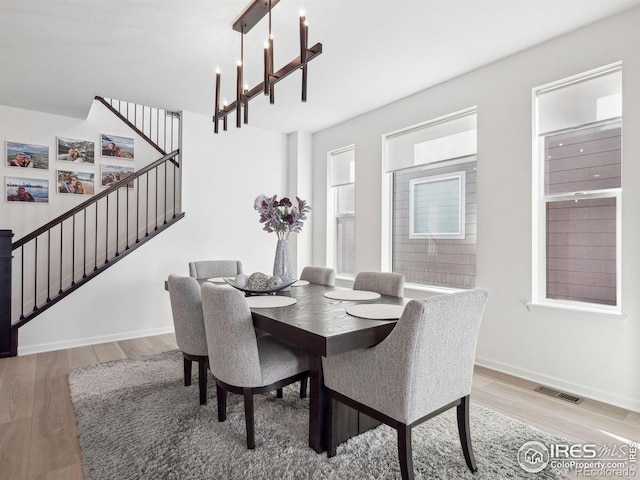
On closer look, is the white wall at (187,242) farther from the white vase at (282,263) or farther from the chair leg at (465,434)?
the chair leg at (465,434)

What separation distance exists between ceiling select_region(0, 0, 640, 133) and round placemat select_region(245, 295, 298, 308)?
1.79 meters

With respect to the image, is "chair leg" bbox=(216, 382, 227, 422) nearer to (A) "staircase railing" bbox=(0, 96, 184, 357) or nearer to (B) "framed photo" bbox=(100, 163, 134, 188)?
(A) "staircase railing" bbox=(0, 96, 184, 357)

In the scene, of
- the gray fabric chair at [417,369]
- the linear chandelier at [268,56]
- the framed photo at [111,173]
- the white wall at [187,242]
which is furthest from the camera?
the framed photo at [111,173]

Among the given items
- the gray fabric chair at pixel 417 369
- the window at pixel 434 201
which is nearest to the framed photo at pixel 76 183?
the window at pixel 434 201

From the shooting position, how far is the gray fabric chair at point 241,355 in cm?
180

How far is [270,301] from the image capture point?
2137 millimetres

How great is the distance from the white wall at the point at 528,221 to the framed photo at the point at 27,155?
12.6 ft

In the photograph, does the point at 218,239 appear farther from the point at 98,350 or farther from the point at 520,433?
the point at 520,433

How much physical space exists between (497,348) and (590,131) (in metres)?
1.80

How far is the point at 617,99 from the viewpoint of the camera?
2.50m

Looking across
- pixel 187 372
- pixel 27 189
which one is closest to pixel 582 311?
pixel 187 372

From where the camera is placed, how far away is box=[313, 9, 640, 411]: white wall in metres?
2.38

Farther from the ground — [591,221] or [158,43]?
[158,43]

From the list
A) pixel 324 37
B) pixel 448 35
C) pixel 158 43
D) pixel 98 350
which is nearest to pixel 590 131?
pixel 448 35
